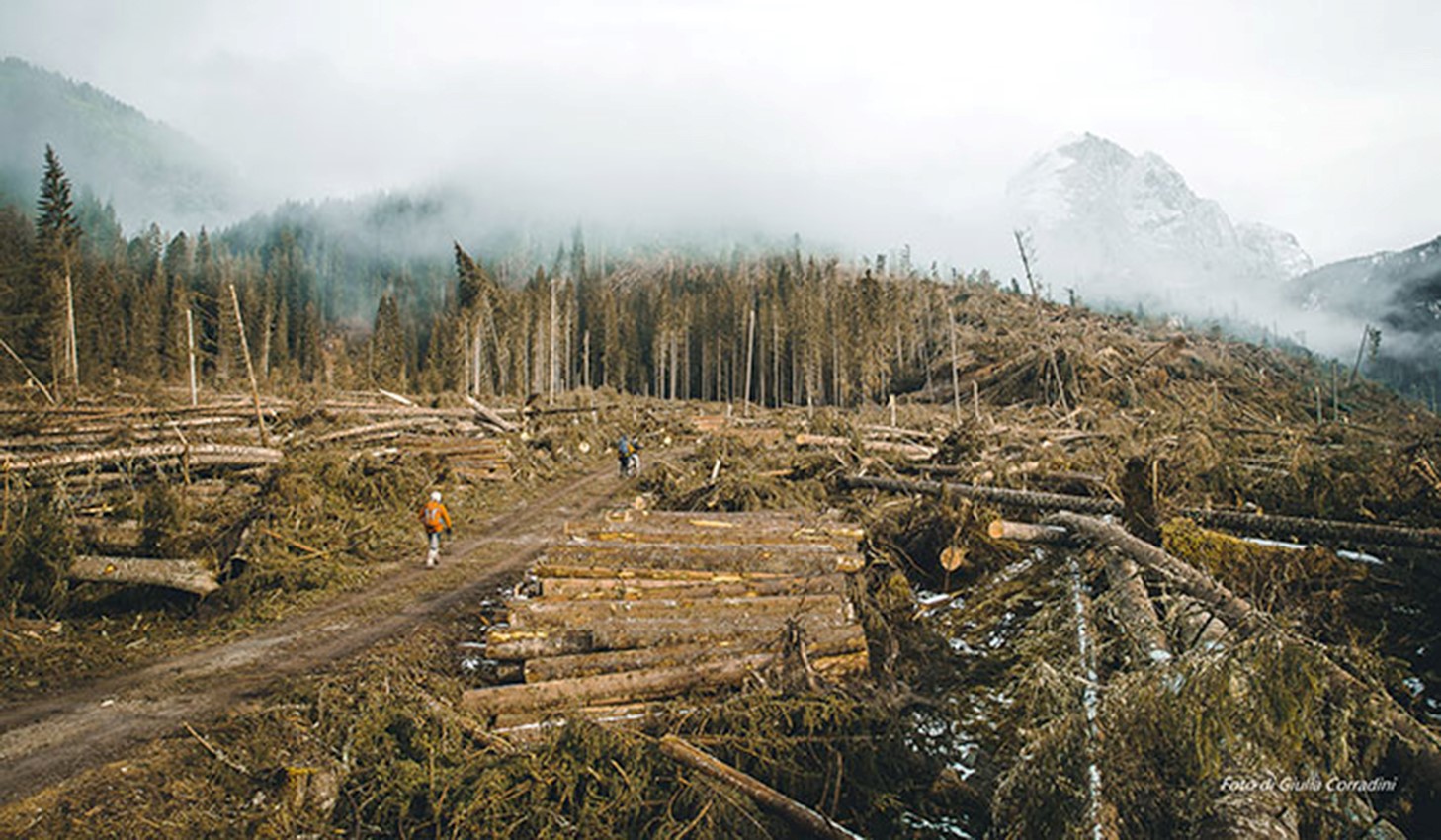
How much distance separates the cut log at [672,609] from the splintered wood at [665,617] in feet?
0.04

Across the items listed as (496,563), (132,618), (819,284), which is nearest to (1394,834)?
(496,563)

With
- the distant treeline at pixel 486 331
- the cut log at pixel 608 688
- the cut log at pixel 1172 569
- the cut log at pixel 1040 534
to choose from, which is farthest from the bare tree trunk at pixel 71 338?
the cut log at pixel 1172 569

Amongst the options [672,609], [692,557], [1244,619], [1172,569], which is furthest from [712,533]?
[1244,619]

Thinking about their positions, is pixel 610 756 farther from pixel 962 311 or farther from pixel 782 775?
pixel 962 311

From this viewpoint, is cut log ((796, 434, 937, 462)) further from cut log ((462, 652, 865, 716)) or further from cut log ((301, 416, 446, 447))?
cut log ((301, 416, 446, 447))

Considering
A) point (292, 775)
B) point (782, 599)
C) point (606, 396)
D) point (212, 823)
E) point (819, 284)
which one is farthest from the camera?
point (819, 284)

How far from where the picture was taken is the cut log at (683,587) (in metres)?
7.00

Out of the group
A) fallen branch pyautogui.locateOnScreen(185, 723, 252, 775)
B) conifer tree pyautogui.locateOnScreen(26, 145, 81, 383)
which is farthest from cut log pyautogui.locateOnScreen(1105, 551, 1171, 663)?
conifer tree pyautogui.locateOnScreen(26, 145, 81, 383)

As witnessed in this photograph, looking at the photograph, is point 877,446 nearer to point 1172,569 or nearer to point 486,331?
point 1172,569

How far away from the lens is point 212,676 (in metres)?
7.23

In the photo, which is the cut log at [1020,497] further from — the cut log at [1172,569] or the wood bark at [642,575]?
the wood bark at [642,575]

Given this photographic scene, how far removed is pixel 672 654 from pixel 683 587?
3.65ft

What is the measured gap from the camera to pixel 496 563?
12633 millimetres

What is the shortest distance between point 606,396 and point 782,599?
44359 millimetres
